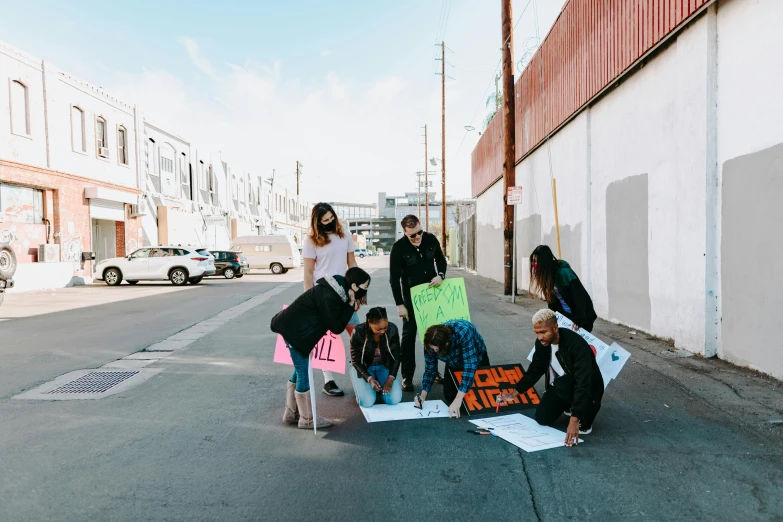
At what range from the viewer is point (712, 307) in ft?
21.9

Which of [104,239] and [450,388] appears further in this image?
[104,239]

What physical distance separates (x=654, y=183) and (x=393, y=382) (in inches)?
220

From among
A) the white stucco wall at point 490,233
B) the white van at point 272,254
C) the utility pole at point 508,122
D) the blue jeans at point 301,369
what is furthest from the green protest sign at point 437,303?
the white van at point 272,254

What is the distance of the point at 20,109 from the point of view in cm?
2002

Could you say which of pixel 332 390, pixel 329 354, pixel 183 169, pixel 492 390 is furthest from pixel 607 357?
pixel 183 169

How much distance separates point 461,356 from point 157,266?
65.6ft

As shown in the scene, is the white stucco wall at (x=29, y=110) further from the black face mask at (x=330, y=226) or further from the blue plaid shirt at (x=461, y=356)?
the blue plaid shirt at (x=461, y=356)

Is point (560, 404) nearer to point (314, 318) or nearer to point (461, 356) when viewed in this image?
point (461, 356)

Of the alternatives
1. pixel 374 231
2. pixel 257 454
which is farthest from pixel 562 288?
pixel 374 231

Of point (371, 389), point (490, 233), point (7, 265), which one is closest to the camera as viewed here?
point (371, 389)

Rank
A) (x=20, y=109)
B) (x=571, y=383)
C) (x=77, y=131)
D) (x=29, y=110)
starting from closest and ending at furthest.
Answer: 1. (x=571, y=383)
2. (x=20, y=109)
3. (x=29, y=110)
4. (x=77, y=131)

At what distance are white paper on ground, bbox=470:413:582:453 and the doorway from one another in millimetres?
25452

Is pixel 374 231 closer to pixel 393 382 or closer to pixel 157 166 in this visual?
pixel 157 166

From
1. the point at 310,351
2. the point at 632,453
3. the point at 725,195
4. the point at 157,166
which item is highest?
the point at 157,166
